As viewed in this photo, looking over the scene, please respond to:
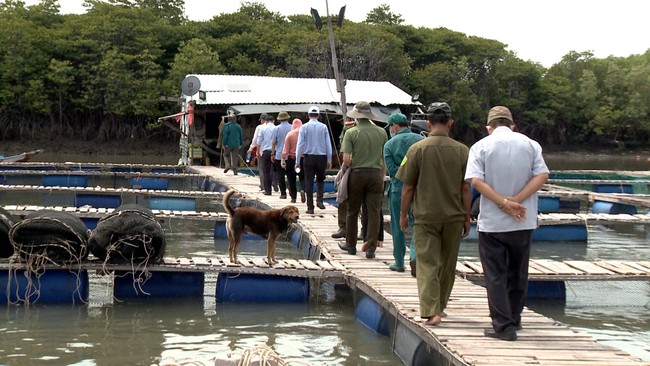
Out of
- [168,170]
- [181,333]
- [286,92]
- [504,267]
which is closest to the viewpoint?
[504,267]

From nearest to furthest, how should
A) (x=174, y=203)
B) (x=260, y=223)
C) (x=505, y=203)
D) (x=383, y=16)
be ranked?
1. (x=505, y=203)
2. (x=260, y=223)
3. (x=174, y=203)
4. (x=383, y=16)

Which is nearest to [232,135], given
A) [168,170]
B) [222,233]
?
[222,233]

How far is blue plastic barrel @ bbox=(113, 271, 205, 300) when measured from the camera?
8539mm

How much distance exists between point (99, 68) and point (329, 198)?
26753 mm

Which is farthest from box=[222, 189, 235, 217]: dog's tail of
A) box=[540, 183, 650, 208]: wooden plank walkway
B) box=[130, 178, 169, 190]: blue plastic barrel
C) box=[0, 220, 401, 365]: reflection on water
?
box=[130, 178, 169, 190]: blue plastic barrel

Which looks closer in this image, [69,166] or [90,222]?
[90,222]

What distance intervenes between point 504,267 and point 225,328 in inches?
115

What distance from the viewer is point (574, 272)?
8516 millimetres

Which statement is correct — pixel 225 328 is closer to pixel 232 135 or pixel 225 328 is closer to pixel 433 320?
pixel 433 320

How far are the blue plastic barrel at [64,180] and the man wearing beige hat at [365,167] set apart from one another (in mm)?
12511

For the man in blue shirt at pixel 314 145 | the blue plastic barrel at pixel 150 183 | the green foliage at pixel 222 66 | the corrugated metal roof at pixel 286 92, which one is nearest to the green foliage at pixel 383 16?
the green foliage at pixel 222 66

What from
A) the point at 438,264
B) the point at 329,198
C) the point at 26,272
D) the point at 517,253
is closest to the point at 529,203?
the point at 517,253

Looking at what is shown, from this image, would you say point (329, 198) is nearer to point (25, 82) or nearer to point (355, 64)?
point (355, 64)

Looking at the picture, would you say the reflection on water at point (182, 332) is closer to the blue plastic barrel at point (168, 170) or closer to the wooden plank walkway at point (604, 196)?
the wooden plank walkway at point (604, 196)
